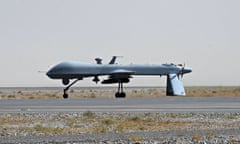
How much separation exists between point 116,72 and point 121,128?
44159 mm

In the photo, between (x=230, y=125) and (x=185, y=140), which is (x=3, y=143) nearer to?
(x=185, y=140)

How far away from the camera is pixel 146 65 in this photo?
76.4 meters

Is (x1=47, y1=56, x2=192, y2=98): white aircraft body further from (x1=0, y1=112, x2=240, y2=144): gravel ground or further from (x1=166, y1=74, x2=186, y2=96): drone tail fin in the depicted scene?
(x1=0, y1=112, x2=240, y2=144): gravel ground

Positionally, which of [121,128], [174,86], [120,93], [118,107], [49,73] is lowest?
[121,128]

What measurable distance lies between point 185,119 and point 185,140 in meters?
11.7

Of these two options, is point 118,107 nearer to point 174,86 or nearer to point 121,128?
point 121,128

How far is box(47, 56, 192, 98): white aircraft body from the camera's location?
72.7m

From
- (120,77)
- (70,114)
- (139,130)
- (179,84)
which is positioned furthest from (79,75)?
(139,130)

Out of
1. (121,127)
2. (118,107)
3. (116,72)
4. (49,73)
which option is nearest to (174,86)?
(116,72)

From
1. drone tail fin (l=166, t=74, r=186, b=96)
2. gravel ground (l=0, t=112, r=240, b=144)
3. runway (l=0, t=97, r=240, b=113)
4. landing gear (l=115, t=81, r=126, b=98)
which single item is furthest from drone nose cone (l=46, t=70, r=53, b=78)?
gravel ground (l=0, t=112, r=240, b=144)

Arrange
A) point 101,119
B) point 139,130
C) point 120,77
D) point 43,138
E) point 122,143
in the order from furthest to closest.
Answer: point 120,77
point 101,119
point 139,130
point 43,138
point 122,143

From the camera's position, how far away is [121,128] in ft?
96.5

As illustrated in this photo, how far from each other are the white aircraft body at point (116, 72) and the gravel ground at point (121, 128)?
108ft

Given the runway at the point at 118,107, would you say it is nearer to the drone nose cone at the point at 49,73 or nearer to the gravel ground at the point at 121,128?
the gravel ground at the point at 121,128
